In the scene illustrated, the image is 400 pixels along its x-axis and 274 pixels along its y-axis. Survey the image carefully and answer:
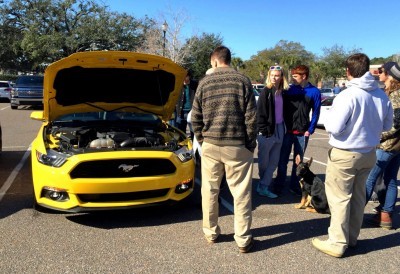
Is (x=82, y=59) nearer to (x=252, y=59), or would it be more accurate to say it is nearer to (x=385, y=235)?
(x=385, y=235)

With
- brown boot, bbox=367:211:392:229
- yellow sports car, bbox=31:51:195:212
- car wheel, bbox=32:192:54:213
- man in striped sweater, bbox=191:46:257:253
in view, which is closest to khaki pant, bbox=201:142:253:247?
man in striped sweater, bbox=191:46:257:253

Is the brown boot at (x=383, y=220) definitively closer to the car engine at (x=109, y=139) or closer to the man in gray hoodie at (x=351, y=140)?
the man in gray hoodie at (x=351, y=140)

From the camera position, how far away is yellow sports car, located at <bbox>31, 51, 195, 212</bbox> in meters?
3.91

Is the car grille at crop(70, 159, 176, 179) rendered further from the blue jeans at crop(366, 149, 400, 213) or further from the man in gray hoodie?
the blue jeans at crop(366, 149, 400, 213)

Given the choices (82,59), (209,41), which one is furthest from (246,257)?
(209,41)

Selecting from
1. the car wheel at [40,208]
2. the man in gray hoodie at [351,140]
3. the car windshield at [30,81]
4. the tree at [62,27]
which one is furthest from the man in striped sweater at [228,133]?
the tree at [62,27]

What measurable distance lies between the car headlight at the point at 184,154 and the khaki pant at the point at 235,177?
74cm

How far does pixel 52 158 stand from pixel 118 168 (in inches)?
28.1

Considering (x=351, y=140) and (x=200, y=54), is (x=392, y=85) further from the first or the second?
(x=200, y=54)

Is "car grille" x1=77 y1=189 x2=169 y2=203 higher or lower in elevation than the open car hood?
lower

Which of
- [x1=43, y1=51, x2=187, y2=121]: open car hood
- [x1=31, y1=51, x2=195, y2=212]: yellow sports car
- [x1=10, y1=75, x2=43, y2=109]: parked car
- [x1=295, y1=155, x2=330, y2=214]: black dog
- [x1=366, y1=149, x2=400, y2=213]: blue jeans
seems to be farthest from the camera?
[x1=10, y1=75, x2=43, y2=109]: parked car

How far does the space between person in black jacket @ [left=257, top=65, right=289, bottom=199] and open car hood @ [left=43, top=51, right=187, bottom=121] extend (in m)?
1.18

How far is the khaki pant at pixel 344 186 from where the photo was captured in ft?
10.9

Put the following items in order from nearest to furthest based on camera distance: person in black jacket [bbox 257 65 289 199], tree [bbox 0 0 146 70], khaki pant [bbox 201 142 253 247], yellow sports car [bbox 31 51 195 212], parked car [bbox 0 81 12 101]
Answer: khaki pant [bbox 201 142 253 247]
yellow sports car [bbox 31 51 195 212]
person in black jacket [bbox 257 65 289 199]
parked car [bbox 0 81 12 101]
tree [bbox 0 0 146 70]
